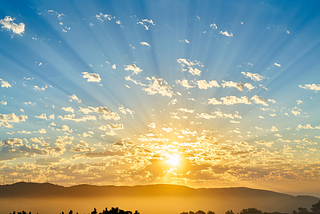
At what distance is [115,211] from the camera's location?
2876 inches
